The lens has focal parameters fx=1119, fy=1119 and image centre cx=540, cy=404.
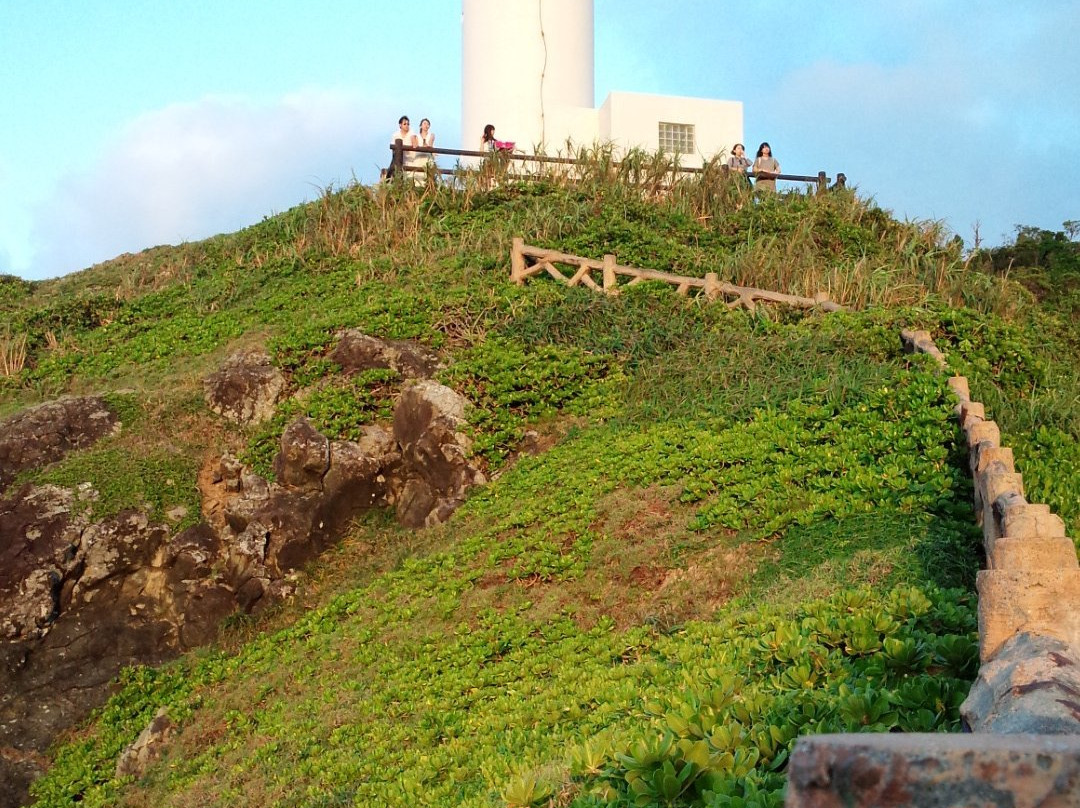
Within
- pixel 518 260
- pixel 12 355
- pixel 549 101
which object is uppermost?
pixel 549 101

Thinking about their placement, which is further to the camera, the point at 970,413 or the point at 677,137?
the point at 677,137

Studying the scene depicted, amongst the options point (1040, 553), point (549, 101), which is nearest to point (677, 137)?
point (549, 101)

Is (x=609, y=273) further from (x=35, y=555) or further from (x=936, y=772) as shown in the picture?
(x=936, y=772)

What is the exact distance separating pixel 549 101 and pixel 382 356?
36.0 feet

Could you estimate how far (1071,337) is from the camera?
16750 mm

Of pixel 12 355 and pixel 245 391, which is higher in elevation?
pixel 12 355

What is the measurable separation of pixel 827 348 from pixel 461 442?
3.83 m

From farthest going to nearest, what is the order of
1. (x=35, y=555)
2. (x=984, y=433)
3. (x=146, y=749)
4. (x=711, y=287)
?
(x=711, y=287)
(x=35, y=555)
(x=146, y=749)
(x=984, y=433)

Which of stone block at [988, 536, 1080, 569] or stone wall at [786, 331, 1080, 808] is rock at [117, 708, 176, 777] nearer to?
stone wall at [786, 331, 1080, 808]

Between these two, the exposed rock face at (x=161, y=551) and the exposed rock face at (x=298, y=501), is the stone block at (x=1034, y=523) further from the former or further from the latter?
the exposed rock face at (x=298, y=501)

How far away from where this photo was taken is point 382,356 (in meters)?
12.9

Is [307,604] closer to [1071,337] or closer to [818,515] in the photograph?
[818,515]

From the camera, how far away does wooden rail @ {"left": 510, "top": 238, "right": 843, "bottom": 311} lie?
1373 cm

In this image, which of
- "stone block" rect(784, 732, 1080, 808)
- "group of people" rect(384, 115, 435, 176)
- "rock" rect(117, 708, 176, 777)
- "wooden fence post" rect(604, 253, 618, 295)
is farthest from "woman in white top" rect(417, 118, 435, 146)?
"stone block" rect(784, 732, 1080, 808)
